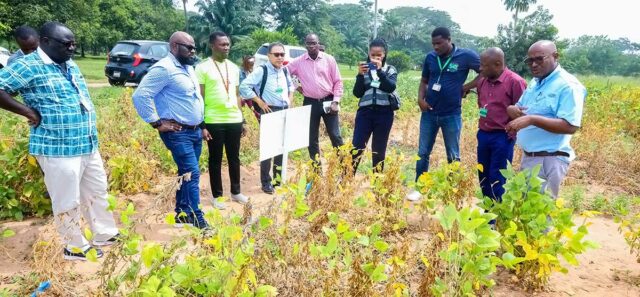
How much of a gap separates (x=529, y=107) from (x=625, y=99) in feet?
30.8

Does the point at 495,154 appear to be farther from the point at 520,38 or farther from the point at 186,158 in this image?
the point at 520,38

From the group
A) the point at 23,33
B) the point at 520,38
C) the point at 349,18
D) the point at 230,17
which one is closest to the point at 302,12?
the point at 230,17

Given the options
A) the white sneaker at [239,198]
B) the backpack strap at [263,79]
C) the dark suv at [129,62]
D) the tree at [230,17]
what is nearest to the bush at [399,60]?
the tree at [230,17]

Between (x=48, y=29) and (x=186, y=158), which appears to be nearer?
(x=48, y=29)

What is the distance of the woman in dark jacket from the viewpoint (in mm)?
4031

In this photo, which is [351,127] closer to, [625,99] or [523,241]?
[523,241]

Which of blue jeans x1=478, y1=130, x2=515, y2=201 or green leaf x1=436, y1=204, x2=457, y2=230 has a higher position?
green leaf x1=436, y1=204, x2=457, y2=230

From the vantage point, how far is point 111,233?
3.09 m

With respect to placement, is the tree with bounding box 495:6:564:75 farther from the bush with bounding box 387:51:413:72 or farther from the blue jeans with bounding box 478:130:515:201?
the blue jeans with bounding box 478:130:515:201

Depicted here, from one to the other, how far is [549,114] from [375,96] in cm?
168

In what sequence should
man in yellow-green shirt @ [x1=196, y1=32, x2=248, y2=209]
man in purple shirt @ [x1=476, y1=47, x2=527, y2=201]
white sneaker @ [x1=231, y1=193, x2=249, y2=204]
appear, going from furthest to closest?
white sneaker @ [x1=231, y1=193, x2=249, y2=204], man in yellow-green shirt @ [x1=196, y1=32, x2=248, y2=209], man in purple shirt @ [x1=476, y1=47, x2=527, y2=201]

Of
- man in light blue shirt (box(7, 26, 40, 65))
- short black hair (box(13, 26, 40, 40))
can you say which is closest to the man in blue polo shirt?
man in light blue shirt (box(7, 26, 40, 65))

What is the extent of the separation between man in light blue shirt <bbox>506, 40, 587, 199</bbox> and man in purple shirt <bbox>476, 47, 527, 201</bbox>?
32 cm

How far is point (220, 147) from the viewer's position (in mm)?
3830
